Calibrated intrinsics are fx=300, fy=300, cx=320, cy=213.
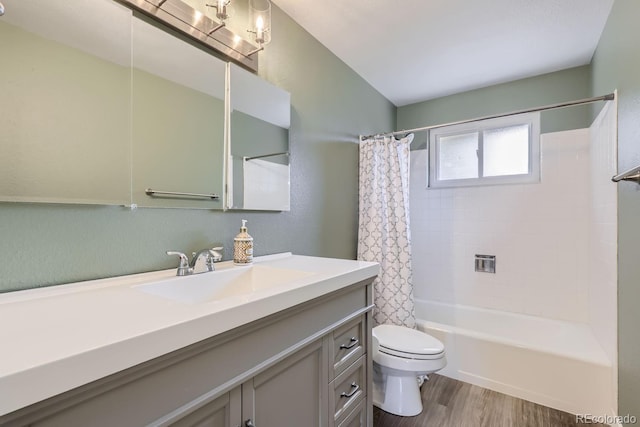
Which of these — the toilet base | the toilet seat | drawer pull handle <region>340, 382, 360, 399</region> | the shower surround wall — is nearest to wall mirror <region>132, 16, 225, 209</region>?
drawer pull handle <region>340, 382, 360, 399</region>

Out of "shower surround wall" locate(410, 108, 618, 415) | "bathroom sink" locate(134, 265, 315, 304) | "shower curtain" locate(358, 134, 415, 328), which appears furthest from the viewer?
"shower curtain" locate(358, 134, 415, 328)

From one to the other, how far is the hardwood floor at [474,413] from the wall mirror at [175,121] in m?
1.59

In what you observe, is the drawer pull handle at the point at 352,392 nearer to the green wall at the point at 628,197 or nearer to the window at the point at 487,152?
the green wall at the point at 628,197

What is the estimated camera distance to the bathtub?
1.72m

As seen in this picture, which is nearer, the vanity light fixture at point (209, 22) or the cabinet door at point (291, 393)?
the cabinet door at point (291, 393)

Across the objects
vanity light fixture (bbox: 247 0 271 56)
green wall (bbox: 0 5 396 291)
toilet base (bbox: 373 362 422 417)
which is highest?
vanity light fixture (bbox: 247 0 271 56)


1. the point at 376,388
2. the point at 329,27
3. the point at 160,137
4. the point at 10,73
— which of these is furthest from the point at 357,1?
the point at 376,388

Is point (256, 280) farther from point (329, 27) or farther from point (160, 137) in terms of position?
point (329, 27)

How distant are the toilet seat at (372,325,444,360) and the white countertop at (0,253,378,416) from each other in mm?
968

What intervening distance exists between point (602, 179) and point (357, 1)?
1851mm

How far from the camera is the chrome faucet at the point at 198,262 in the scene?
110cm

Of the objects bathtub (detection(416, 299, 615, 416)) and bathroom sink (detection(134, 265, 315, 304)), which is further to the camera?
bathtub (detection(416, 299, 615, 416))

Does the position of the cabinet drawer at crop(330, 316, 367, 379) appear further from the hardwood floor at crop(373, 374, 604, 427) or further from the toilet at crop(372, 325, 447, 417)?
the hardwood floor at crop(373, 374, 604, 427)

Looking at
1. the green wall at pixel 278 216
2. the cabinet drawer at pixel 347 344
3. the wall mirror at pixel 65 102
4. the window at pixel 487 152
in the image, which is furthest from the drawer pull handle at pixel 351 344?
the window at pixel 487 152
